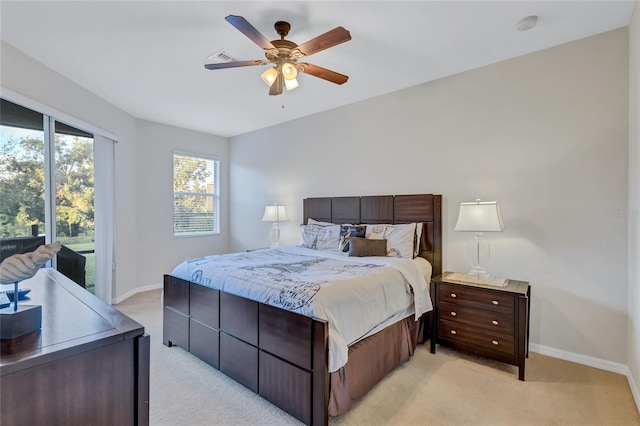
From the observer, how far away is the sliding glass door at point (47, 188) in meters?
2.84

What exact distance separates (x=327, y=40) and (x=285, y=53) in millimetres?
416

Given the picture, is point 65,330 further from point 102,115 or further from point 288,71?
point 102,115

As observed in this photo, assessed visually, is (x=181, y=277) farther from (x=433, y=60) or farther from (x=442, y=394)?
(x=433, y=60)

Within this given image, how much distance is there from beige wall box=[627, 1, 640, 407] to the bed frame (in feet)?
4.82

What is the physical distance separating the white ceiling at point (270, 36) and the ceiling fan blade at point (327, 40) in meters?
0.30

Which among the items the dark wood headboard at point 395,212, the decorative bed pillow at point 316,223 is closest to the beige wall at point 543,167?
the dark wood headboard at point 395,212

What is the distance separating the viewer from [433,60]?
295cm

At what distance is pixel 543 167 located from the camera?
279 cm

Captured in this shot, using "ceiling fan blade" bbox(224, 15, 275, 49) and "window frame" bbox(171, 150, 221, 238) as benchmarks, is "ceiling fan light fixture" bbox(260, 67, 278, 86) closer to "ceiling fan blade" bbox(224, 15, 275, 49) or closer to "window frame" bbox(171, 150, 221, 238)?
"ceiling fan blade" bbox(224, 15, 275, 49)

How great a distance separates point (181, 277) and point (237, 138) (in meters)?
3.67

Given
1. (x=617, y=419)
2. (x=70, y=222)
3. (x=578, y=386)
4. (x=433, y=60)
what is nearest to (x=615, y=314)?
(x=578, y=386)

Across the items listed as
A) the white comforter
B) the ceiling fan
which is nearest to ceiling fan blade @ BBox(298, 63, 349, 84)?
the ceiling fan

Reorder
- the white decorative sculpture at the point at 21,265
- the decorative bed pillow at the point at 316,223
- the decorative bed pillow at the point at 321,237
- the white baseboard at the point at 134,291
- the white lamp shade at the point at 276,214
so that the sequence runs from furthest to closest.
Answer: the white lamp shade at the point at 276,214
the white baseboard at the point at 134,291
the decorative bed pillow at the point at 316,223
the decorative bed pillow at the point at 321,237
the white decorative sculpture at the point at 21,265

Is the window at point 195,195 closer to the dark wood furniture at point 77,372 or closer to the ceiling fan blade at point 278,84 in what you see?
the ceiling fan blade at point 278,84
